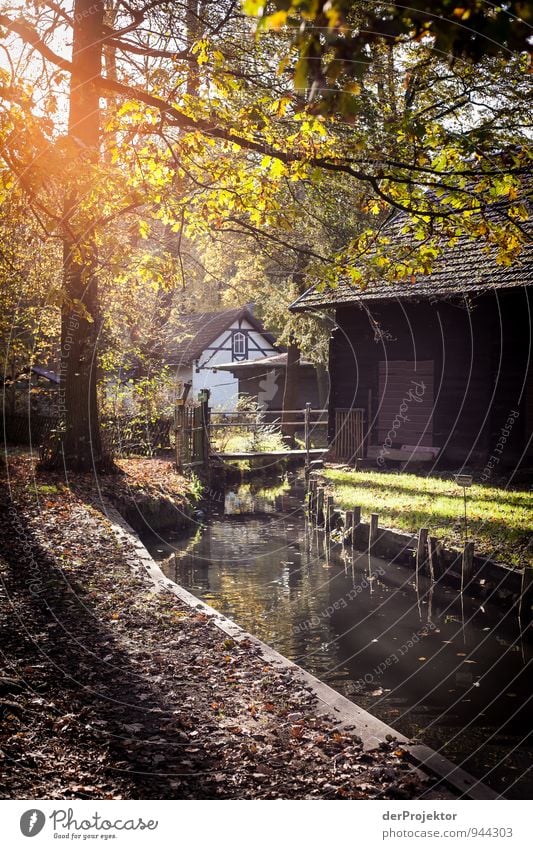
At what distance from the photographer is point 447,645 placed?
9047mm

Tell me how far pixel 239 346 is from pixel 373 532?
3542 centimetres

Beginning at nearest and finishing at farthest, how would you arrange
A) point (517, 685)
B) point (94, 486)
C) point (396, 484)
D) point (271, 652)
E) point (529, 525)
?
1. point (271, 652)
2. point (517, 685)
3. point (529, 525)
4. point (94, 486)
5. point (396, 484)

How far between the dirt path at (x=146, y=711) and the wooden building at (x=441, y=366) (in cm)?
881

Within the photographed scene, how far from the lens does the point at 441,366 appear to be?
18766 millimetres

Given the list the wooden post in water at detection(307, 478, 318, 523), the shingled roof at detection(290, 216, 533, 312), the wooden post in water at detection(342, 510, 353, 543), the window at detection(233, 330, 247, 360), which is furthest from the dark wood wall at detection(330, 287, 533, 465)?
the window at detection(233, 330, 247, 360)

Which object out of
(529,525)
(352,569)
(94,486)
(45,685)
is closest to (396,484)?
(352,569)

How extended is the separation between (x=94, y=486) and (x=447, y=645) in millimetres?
8233

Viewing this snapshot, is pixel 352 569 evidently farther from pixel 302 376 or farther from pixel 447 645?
pixel 302 376

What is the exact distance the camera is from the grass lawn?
10.6 m

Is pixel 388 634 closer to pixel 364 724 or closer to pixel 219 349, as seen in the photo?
pixel 364 724

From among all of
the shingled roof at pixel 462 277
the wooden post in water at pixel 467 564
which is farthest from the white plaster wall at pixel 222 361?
the wooden post in water at pixel 467 564

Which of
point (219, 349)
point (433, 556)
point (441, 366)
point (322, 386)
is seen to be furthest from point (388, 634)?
point (219, 349)

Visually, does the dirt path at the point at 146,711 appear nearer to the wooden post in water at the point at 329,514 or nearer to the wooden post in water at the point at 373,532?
the wooden post in water at the point at 373,532
